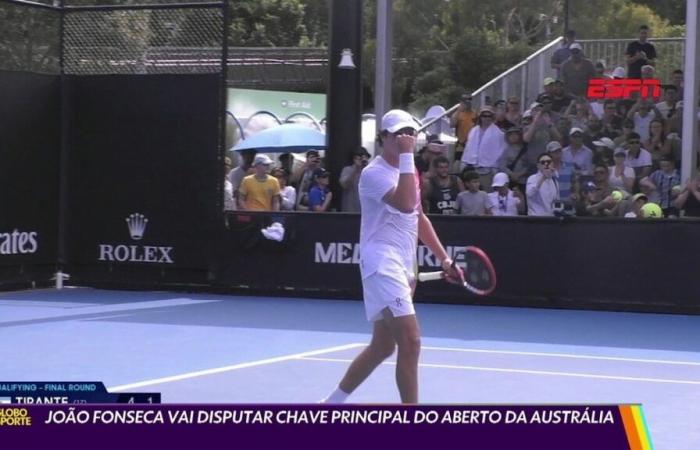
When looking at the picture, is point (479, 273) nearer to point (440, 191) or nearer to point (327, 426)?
point (327, 426)

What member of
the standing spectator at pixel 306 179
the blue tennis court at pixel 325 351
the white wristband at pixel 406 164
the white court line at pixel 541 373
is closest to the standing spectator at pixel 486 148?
the standing spectator at pixel 306 179

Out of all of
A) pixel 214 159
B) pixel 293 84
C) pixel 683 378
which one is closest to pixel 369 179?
pixel 683 378

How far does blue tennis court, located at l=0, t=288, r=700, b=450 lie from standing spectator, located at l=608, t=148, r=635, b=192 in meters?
2.38

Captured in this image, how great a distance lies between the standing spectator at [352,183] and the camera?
1667cm

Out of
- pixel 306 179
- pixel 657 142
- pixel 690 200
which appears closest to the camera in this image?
pixel 690 200

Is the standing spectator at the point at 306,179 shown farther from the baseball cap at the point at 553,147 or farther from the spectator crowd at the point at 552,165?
the baseball cap at the point at 553,147

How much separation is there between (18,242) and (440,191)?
5.42m

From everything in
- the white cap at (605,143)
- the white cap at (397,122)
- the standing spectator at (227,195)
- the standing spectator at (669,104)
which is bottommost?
the standing spectator at (227,195)

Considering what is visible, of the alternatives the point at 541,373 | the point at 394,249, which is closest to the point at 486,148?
the point at 541,373

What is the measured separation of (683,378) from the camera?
977 centimetres

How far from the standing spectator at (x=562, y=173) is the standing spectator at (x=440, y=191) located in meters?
1.28

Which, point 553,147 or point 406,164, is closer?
point 406,164

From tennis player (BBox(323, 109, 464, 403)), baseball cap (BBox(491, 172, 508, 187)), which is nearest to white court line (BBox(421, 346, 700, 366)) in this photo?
tennis player (BBox(323, 109, 464, 403))

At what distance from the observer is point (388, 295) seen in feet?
23.2
